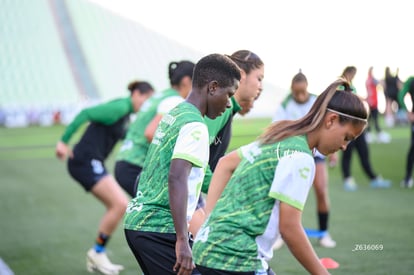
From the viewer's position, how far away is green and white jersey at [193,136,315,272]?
3.45 metres

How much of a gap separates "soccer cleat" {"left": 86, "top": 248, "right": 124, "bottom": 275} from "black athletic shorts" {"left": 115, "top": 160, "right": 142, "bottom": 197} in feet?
2.88

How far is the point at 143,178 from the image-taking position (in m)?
4.32

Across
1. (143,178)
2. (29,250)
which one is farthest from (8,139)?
(143,178)

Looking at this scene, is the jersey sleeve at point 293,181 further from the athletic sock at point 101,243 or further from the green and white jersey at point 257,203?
the athletic sock at point 101,243

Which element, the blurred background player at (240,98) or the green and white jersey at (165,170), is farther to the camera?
the blurred background player at (240,98)

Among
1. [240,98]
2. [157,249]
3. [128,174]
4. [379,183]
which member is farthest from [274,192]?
[379,183]

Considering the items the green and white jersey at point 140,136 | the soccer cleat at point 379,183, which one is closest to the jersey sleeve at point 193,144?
the green and white jersey at point 140,136

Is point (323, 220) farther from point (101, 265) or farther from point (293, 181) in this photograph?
point (293, 181)

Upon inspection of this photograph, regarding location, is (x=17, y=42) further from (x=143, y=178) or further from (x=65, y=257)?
(x=143, y=178)

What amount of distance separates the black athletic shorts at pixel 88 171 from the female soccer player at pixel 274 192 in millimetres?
4355

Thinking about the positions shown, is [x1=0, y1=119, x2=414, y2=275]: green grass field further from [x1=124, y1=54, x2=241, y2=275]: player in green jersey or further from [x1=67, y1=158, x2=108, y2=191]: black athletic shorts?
[x1=124, y1=54, x2=241, y2=275]: player in green jersey

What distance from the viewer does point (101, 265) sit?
7.55 m

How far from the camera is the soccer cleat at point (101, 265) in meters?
7.54

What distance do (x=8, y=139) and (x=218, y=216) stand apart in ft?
93.7
